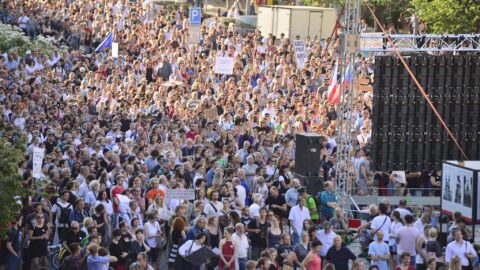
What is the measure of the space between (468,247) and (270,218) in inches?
126

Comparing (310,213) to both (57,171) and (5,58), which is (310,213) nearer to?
(57,171)

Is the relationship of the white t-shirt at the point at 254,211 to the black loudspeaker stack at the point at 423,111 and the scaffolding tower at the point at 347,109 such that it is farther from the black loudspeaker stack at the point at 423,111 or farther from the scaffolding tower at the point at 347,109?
the black loudspeaker stack at the point at 423,111

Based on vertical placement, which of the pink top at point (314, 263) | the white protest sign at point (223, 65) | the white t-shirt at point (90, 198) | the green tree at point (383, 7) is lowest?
the pink top at point (314, 263)

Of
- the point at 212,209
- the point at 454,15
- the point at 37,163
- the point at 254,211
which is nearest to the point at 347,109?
the point at 254,211

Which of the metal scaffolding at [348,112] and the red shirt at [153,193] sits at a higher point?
the metal scaffolding at [348,112]

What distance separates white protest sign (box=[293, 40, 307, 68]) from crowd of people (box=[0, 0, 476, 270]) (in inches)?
7.1

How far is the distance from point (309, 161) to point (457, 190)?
3.24 metres

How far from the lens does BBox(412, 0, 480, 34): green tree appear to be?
43.3m

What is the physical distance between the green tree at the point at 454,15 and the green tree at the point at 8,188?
22983mm

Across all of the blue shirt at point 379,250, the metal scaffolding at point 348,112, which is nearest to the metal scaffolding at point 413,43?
the metal scaffolding at point 348,112

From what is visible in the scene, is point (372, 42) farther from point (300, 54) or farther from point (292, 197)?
point (300, 54)

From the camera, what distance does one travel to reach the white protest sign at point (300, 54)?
39.3 meters

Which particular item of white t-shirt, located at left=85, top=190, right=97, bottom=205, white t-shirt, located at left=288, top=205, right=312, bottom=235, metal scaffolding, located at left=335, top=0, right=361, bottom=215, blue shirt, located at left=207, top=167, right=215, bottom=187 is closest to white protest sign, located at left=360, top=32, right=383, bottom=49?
metal scaffolding, located at left=335, top=0, right=361, bottom=215

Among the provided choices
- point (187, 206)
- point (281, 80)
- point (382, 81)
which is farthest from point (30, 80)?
point (187, 206)
